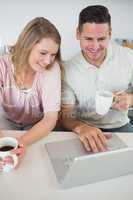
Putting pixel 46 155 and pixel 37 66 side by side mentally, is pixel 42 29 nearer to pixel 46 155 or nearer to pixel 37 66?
pixel 37 66

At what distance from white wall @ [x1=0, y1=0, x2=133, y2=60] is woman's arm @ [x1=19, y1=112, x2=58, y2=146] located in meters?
1.14

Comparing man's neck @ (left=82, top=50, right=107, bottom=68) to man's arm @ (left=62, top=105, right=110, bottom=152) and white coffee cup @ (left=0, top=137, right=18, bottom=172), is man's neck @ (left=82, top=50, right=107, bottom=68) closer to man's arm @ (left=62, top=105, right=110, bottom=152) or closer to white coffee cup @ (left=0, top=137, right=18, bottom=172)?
man's arm @ (left=62, top=105, right=110, bottom=152)

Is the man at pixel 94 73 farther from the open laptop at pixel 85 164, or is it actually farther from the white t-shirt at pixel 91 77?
the open laptop at pixel 85 164

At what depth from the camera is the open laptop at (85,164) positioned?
0.79 metres

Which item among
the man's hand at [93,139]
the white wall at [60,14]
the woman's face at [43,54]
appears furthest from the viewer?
the white wall at [60,14]

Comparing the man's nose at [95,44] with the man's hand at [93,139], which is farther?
the man's nose at [95,44]

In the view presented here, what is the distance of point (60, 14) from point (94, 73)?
925mm

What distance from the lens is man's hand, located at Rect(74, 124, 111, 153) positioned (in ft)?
3.45

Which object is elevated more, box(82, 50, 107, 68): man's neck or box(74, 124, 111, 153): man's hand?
box(82, 50, 107, 68): man's neck

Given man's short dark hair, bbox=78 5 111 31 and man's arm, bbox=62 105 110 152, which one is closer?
man's arm, bbox=62 105 110 152

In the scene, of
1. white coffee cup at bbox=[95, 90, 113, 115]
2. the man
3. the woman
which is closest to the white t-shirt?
the man

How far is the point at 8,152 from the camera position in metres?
0.89

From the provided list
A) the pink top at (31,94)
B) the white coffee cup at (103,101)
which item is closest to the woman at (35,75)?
the pink top at (31,94)

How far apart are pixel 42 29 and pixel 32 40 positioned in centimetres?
7
